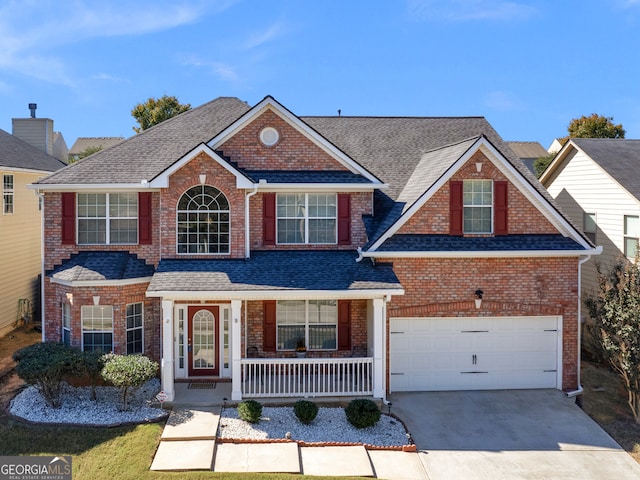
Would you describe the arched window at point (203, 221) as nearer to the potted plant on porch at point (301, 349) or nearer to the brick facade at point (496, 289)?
the potted plant on porch at point (301, 349)

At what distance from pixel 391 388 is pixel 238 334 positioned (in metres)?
4.63

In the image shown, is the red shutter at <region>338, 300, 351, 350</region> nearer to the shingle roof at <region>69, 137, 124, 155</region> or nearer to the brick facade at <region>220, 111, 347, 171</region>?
the brick facade at <region>220, 111, 347, 171</region>

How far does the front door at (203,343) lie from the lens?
1514 centimetres

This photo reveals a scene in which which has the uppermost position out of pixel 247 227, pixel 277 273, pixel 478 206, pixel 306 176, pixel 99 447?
pixel 306 176

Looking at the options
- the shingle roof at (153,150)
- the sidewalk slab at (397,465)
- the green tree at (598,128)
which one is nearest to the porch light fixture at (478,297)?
the sidewalk slab at (397,465)

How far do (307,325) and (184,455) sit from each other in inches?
218

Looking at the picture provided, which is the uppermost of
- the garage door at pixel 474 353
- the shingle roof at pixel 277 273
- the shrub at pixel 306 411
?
the shingle roof at pixel 277 273

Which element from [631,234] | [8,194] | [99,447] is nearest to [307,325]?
[99,447]

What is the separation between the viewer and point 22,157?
74.8 feet

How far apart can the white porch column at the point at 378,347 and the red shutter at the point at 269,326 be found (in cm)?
313

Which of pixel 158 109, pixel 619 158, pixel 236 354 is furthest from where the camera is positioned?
pixel 158 109

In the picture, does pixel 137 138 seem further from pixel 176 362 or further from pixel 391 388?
pixel 391 388

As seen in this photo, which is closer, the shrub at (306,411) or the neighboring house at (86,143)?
the shrub at (306,411)

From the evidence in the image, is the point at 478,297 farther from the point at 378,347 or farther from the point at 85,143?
the point at 85,143
